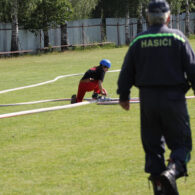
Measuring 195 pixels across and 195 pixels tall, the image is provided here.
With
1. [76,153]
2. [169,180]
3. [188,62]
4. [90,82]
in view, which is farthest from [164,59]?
[90,82]

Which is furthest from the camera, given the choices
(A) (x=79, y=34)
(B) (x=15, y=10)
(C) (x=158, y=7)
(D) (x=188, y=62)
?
(A) (x=79, y=34)

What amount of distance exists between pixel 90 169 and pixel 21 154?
1359mm

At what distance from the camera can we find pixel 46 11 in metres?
38.4

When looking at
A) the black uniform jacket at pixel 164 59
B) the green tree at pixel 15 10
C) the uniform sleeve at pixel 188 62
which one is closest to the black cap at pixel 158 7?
the black uniform jacket at pixel 164 59

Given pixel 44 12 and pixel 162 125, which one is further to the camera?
pixel 44 12

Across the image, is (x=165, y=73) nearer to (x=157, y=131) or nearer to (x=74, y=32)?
(x=157, y=131)

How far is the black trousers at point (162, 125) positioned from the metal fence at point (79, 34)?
33322mm

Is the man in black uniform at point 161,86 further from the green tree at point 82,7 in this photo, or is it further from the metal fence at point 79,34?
the green tree at point 82,7

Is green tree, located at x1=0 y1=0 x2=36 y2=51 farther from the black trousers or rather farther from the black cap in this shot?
the black trousers

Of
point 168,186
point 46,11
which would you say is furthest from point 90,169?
point 46,11

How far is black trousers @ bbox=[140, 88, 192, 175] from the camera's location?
4.96 m

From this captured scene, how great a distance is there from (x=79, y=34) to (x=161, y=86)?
131 feet

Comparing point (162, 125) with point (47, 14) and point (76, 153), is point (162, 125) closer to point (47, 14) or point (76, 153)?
point (76, 153)

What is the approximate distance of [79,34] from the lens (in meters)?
44.4
